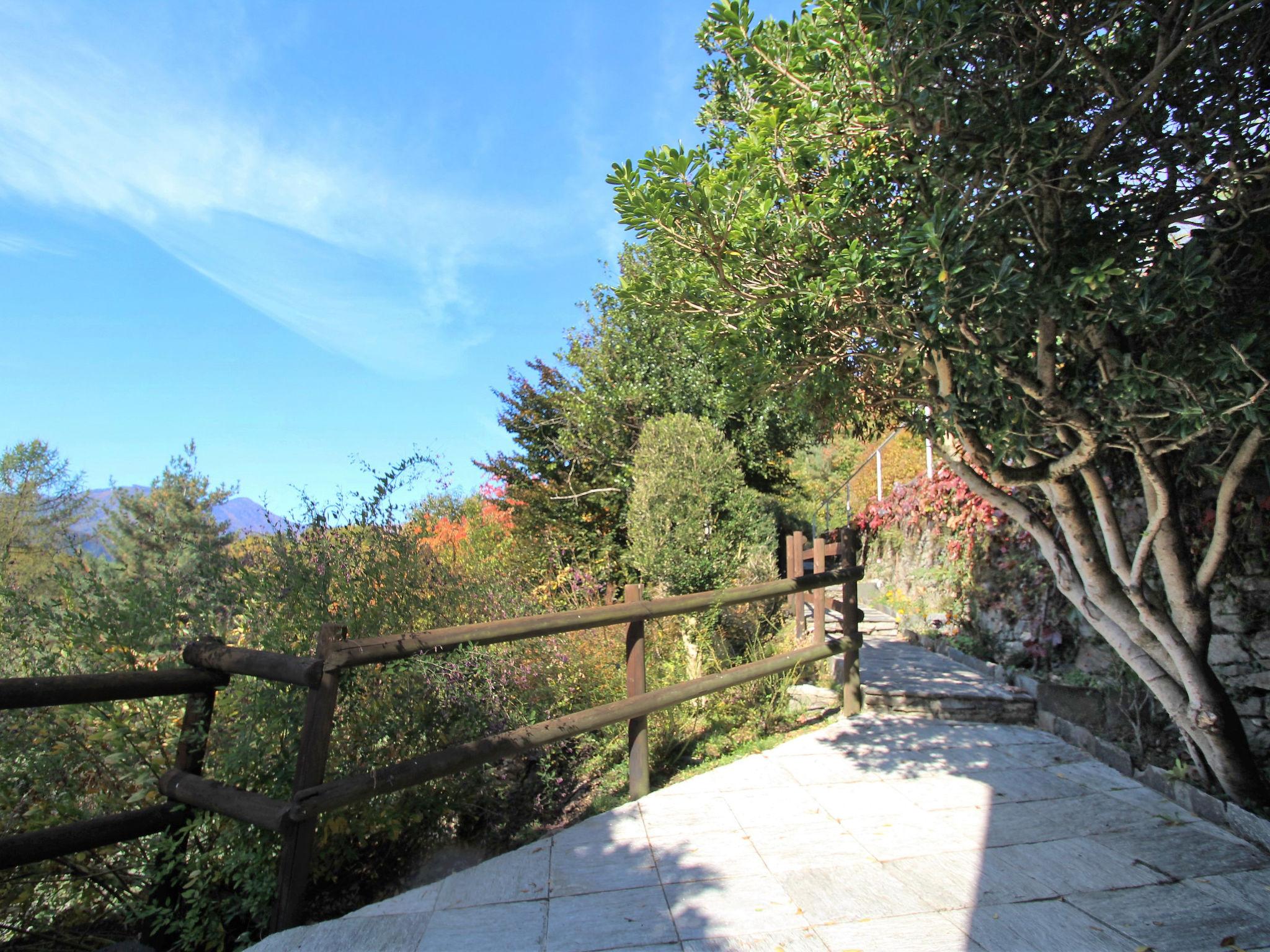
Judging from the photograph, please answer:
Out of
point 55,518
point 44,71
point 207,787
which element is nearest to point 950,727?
point 207,787

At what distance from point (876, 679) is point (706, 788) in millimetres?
2709

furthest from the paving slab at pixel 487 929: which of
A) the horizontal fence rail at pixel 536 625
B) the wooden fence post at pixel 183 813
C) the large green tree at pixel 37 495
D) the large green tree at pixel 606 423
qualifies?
the large green tree at pixel 37 495

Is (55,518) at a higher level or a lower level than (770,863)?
higher

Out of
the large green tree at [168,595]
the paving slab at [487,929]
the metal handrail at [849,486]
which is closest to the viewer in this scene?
the paving slab at [487,929]

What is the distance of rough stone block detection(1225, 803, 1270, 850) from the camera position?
297cm

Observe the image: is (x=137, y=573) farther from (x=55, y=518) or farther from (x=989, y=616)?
(x=55, y=518)

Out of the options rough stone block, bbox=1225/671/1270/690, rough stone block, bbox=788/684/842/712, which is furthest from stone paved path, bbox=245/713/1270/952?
rough stone block, bbox=788/684/842/712

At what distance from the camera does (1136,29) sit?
2959 millimetres

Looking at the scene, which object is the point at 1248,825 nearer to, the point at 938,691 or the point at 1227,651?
the point at 1227,651

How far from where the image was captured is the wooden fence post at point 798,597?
22.8 feet

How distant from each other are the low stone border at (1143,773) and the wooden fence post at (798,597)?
173cm

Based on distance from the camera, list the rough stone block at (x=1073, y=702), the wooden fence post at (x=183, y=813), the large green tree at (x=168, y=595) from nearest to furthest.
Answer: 1. the wooden fence post at (x=183, y=813)
2. the large green tree at (x=168, y=595)
3. the rough stone block at (x=1073, y=702)

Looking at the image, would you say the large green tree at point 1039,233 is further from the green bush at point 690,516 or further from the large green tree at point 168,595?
the green bush at point 690,516

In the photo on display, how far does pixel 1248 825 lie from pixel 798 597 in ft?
13.7
